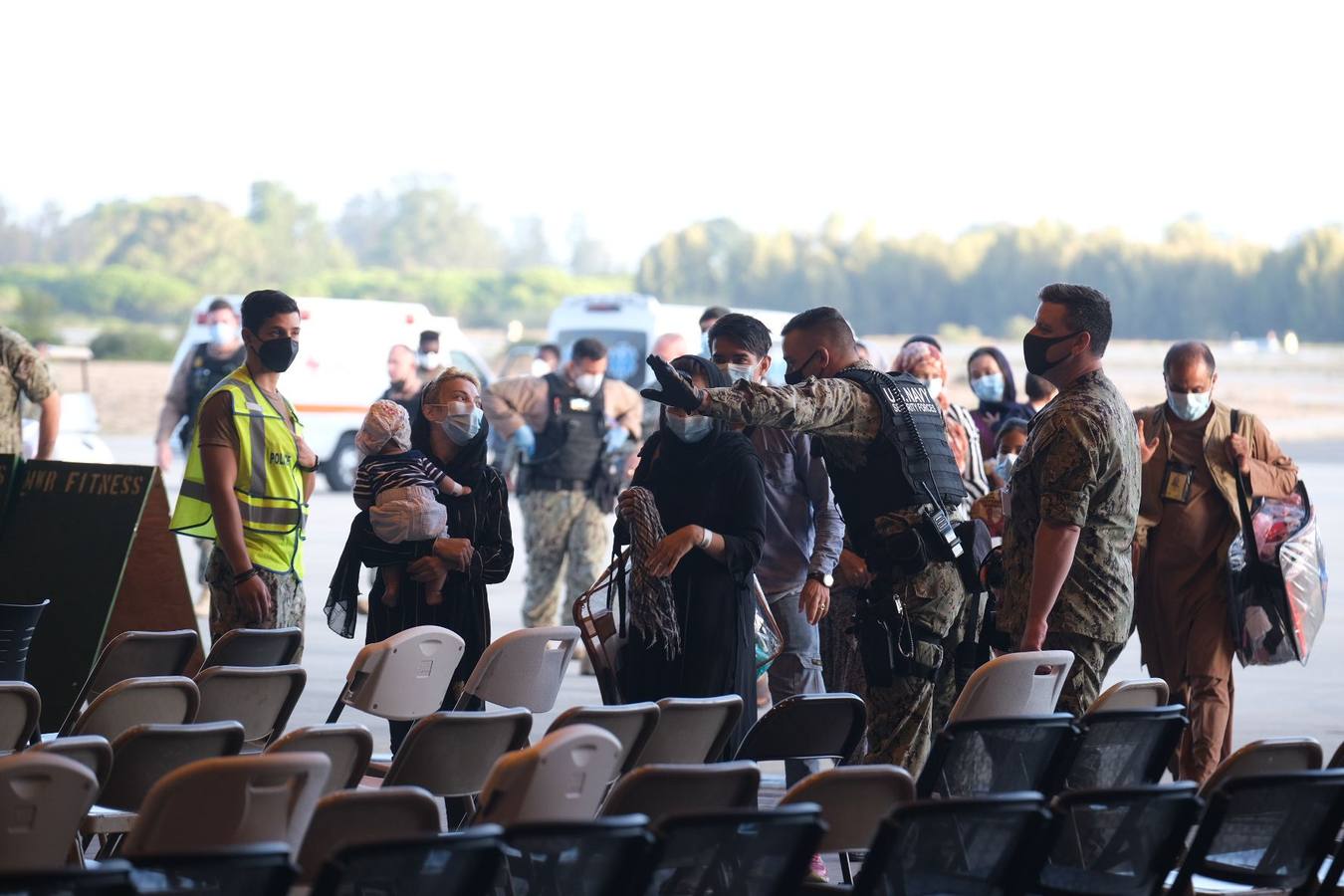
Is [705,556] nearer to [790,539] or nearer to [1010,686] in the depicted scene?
[1010,686]

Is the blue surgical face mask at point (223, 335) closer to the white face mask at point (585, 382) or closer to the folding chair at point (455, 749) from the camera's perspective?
the white face mask at point (585, 382)

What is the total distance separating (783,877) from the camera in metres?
3.27

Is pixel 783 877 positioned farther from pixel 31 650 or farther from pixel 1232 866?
pixel 31 650

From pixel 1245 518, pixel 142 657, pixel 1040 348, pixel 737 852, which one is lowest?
pixel 142 657

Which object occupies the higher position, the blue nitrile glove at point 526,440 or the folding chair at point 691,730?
the blue nitrile glove at point 526,440

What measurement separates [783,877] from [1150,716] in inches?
53.6

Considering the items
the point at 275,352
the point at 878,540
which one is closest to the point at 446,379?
the point at 275,352

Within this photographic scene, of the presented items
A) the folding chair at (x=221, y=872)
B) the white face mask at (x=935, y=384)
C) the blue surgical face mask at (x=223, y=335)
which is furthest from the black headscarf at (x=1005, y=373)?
the folding chair at (x=221, y=872)

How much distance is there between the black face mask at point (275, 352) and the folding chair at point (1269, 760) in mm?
3357

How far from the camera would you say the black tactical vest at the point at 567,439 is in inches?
370

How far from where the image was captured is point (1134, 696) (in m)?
4.65

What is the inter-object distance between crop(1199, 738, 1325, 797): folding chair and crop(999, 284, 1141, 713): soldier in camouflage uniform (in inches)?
36.3

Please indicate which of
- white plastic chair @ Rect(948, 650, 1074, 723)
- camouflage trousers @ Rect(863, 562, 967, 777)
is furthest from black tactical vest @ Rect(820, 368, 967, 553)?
white plastic chair @ Rect(948, 650, 1074, 723)

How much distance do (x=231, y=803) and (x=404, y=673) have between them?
1.85 meters
